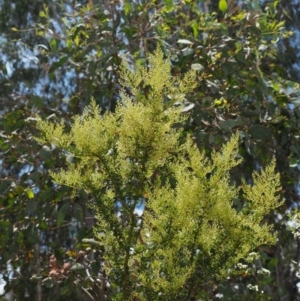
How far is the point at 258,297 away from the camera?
16.0 ft

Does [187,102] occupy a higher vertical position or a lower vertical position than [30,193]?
higher

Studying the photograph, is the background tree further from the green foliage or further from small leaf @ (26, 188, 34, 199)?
the green foliage

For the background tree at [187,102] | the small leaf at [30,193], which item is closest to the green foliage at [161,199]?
the background tree at [187,102]

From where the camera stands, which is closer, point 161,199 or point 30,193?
point 161,199

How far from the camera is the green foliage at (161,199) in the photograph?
133 inches

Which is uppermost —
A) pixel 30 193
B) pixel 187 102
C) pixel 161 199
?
pixel 187 102

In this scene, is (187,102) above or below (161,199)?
above

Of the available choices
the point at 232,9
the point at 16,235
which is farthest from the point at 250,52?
the point at 16,235

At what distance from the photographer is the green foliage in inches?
133

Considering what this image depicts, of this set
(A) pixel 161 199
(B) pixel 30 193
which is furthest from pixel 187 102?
(A) pixel 161 199

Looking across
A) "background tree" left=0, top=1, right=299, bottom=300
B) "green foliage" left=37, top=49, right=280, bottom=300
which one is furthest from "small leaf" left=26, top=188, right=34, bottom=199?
"green foliage" left=37, top=49, right=280, bottom=300

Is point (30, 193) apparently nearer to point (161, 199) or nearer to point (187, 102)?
point (187, 102)

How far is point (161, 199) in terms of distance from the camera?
3410mm

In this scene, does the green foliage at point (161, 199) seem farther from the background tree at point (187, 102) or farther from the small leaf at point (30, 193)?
the small leaf at point (30, 193)
